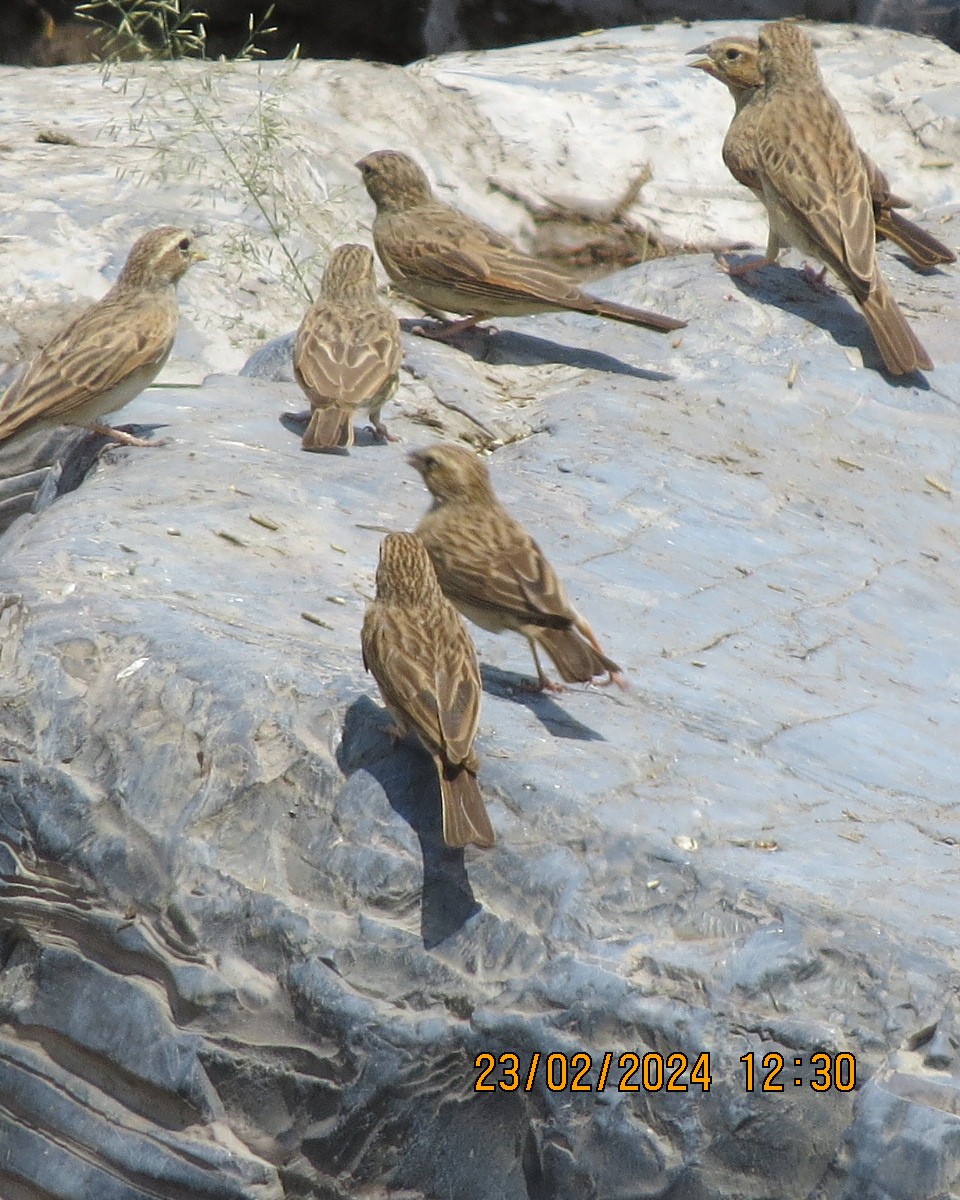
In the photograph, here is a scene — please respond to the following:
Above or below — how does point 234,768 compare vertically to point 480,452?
above

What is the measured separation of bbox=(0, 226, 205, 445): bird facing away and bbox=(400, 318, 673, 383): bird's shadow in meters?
1.43

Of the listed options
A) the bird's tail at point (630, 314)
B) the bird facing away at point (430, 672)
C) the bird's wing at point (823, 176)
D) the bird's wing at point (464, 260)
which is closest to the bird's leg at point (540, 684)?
the bird facing away at point (430, 672)

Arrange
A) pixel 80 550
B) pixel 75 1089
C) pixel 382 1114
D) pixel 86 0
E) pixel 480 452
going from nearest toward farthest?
pixel 382 1114
pixel 75 1089
pixel 80 550
pixel 480 452
pixel 86 0

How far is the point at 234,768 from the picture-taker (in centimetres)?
418

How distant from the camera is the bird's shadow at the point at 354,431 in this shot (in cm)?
666

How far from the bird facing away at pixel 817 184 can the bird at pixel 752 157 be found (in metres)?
0.07

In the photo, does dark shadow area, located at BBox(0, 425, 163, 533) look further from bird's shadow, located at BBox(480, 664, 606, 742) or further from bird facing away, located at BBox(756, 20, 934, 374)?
bird facing away, located at BBox(756, 20, 934, 374)

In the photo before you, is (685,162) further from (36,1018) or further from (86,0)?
(36,1018)

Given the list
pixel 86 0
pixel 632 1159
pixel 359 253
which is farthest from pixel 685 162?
pixel 632 1159

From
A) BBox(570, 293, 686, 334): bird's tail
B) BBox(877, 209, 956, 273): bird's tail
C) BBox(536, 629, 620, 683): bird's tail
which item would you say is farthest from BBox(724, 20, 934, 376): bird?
BBox(536, 629, 620, 683): bird's tail

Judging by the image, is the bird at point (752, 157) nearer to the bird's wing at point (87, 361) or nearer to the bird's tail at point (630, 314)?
the bird's tail at point (630, 314)

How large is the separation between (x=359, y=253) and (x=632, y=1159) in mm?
5251

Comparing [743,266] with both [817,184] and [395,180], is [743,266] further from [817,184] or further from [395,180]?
[395,180]

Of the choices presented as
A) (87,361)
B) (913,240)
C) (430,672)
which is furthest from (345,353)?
(913,240)
